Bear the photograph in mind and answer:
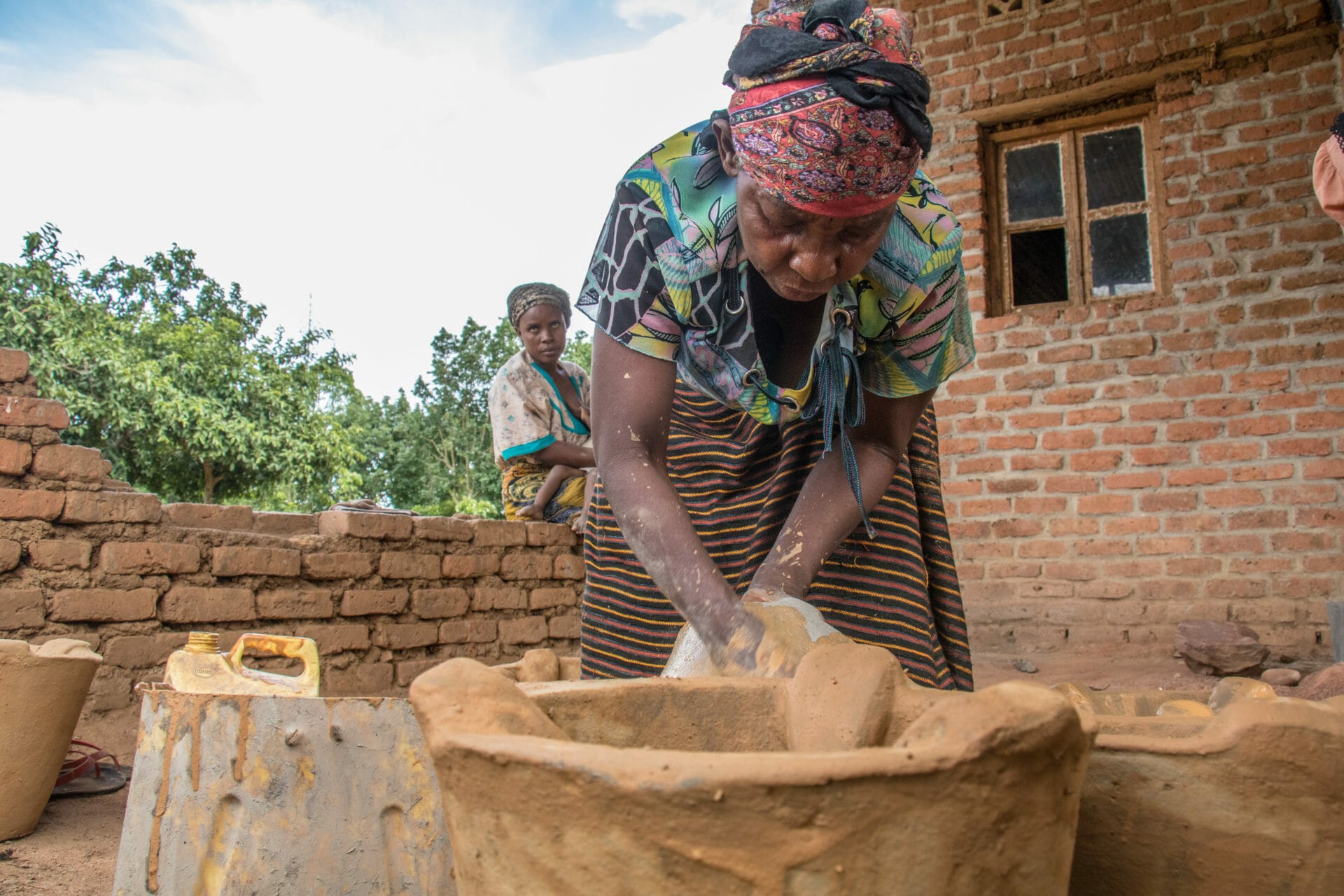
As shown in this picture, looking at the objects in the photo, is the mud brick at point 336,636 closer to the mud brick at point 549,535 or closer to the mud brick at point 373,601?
the mud brick at point 373,601

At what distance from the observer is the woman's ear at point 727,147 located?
1.61 meters

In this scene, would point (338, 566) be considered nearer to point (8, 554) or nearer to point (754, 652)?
point (8, 554)

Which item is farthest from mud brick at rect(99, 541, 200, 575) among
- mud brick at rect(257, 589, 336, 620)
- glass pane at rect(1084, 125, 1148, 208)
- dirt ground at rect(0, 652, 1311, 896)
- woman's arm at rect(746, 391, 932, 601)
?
glass pane at rect(1084, 125, 1148, 208)

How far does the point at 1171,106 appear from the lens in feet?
15.8

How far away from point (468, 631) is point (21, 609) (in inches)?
87.5

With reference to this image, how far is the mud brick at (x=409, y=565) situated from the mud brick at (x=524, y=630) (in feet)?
1.90

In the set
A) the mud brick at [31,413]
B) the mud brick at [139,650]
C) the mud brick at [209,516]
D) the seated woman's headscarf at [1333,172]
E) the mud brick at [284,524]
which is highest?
the seated woman's headscarf at [1333,172]

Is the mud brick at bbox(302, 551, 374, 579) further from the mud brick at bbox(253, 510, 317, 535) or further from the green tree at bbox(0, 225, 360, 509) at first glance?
the green tree at bbox(0, 225, 360, 509)

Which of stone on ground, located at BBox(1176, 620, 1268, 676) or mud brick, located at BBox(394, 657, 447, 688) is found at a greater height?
stone on ground, located at BBox(1176, 620, 1268, 676)

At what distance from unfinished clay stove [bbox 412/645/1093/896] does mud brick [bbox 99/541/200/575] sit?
11.9ft

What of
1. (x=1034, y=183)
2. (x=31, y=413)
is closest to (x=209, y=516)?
(x=31, y=413)

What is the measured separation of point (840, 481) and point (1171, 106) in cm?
402

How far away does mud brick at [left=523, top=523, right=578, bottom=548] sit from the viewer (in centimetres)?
584

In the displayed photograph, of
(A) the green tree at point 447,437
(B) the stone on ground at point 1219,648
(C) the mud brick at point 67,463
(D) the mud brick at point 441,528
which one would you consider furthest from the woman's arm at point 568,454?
(A) the green tree at point 447,437
